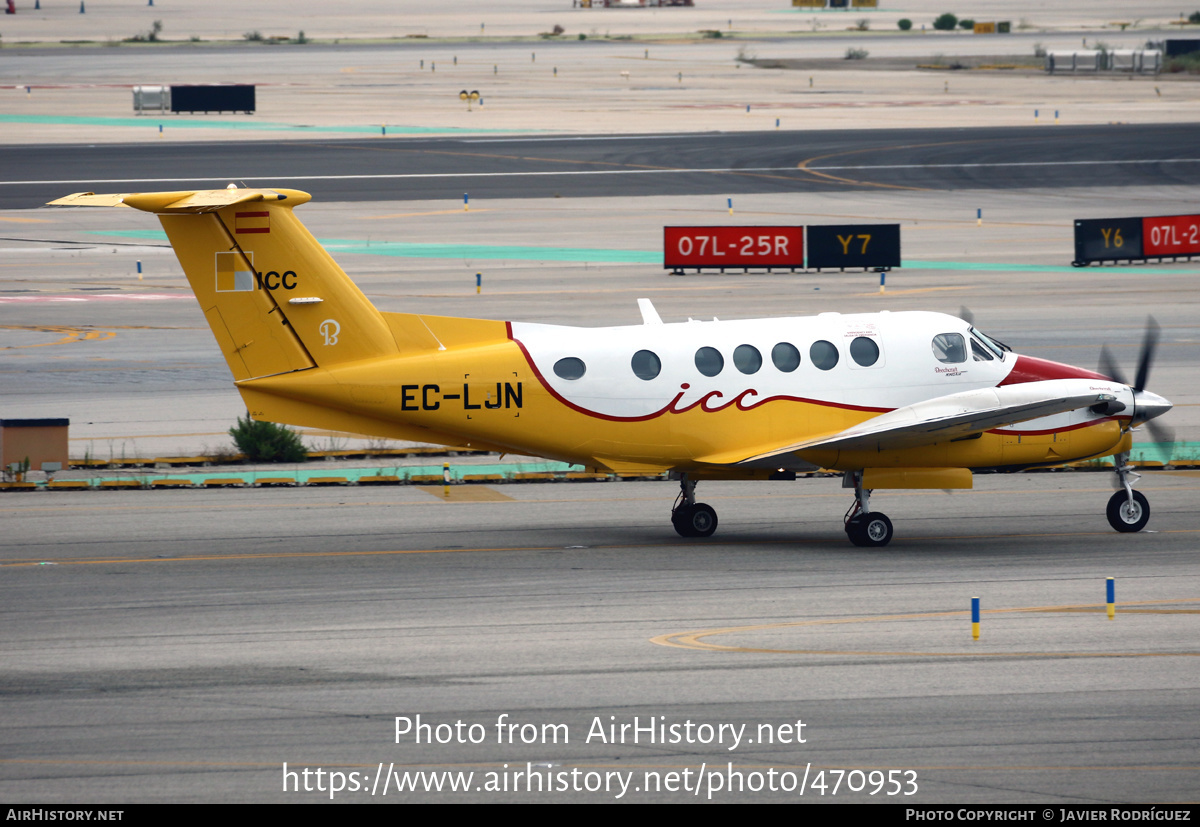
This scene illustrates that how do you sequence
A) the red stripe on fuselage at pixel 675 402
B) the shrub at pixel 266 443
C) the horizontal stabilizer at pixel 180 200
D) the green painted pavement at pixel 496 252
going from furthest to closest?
the green painted pavement at pixel 496 252
the shrub at pixel 266 443
the red stripe on fuselage at pixel 675 402
the horizontal stabilizer at pixel 180 200

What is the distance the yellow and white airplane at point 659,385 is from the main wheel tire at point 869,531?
0.03m

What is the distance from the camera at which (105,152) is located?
7650 cm

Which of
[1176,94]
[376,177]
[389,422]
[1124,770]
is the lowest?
[1124,770]

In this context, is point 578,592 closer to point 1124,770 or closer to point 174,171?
point 1124,770

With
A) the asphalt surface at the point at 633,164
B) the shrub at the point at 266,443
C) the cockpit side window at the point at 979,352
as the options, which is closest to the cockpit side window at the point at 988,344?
the cockpit side window at the point at 979,352

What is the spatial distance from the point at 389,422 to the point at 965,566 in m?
8.24

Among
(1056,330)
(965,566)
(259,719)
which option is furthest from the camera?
(1056,330)

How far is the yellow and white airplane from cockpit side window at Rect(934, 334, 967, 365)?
0.10 ft

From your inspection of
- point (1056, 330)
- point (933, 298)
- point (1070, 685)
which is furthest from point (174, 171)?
point (1070, 685)

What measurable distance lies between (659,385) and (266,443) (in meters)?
10.5

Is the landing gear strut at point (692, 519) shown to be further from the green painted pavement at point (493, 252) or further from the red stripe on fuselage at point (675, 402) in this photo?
the green painted pavement at point (493, 252)

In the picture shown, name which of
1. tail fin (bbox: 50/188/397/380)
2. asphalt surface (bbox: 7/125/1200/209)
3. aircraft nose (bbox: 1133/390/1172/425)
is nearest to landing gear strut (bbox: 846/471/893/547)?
aircraft nose (bbox: 1133/390/1172/425)

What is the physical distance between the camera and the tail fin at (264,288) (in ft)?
66.2

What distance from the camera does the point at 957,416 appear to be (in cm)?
2023
